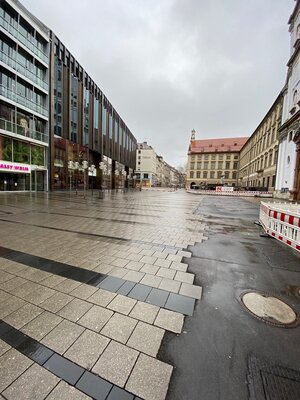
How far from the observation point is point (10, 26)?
1861 centimetres

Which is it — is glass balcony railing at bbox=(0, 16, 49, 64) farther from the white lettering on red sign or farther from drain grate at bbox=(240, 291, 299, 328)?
drain grate at bbox=(240, 291, 299, 328)

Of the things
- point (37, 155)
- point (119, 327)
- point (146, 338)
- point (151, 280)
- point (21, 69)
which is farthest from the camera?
point (37, 155)

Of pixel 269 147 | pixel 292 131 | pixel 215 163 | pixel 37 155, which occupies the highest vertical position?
pixel 215 163

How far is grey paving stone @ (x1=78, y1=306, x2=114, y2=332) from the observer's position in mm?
2176

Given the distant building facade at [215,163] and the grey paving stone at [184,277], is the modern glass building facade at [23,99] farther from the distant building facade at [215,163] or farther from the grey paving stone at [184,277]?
the distant building facade at [215,163]

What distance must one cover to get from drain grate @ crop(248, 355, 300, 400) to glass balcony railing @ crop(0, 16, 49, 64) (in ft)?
93.1

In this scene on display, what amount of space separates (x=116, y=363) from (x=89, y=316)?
2.50 ft

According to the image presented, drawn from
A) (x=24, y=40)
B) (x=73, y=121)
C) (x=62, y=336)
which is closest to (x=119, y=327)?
(x=62, y=336)

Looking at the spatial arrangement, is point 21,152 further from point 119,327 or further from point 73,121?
point 119,327

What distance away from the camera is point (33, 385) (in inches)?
59.2

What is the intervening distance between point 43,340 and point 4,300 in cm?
111

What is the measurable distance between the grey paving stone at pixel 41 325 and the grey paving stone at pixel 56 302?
0.32 ft

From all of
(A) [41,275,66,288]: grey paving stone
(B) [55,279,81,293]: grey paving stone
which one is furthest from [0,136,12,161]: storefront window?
(B) [55,279,81,293]: grey paving stone

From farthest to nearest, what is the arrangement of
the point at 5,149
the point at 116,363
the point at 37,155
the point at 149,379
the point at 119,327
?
1. the point at 37,155
2. the point at 5,149
3. the point at 119,327
4. the point at 116,363
5. the point at 149,379
